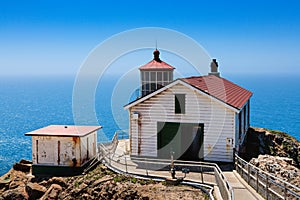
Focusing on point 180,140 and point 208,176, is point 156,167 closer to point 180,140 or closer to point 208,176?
point 180,140

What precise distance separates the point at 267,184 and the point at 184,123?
7.05 metres

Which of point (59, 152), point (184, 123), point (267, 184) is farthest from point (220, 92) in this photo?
point (59, 152)

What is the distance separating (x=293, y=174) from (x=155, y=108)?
7.87 m

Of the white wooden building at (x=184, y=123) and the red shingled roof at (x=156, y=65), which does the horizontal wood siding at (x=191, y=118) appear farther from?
the red shingled roof at (x=156, y=65)

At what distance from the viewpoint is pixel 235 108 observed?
1748 cm

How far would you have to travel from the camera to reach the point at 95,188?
16.1 meters

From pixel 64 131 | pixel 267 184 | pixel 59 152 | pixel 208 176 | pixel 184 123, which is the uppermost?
pixel 184 123

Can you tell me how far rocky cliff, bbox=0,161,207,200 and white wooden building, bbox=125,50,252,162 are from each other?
302 cm

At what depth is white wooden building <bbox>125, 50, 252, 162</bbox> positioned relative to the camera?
17984mm

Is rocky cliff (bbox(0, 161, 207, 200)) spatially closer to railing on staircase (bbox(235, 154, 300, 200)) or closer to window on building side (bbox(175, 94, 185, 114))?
railing on staircase (bbox(235, 154, 300, 200))

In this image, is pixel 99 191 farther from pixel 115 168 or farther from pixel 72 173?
pixel 72 173

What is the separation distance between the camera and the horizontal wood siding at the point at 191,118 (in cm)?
1798

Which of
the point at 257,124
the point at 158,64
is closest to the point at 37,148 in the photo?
the point at 158,64

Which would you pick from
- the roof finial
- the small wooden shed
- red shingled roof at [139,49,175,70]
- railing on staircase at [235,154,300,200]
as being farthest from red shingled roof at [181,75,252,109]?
the small wooden shed
